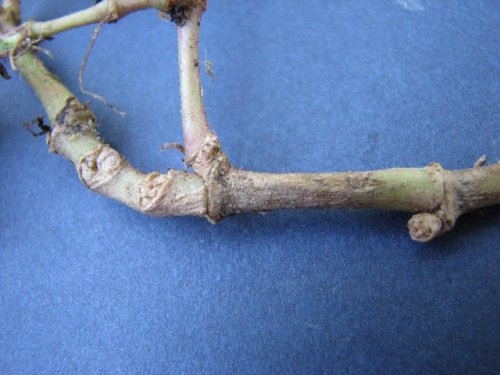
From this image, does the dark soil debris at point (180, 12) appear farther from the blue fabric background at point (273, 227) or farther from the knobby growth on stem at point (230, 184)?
the blue fabric background at point (273, 227)

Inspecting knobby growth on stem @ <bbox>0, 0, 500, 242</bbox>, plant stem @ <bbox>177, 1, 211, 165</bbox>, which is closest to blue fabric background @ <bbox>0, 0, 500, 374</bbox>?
knobby growth on stem @ <bbox>0, 0, 500, 242</bbox>

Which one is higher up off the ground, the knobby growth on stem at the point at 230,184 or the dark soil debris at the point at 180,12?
the dark soil debris at the point at 180,12

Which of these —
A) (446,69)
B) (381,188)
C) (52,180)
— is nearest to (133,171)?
(52,180)

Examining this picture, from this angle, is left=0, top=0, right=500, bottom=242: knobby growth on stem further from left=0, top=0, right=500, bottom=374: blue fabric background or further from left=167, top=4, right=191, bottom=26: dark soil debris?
left=0, top=0, right=500, bottom=374: blue fabric background

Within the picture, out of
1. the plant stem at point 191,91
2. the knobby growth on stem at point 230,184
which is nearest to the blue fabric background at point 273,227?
the knobby growth on stem at point 230,184

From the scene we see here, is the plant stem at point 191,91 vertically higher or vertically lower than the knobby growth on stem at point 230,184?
higher

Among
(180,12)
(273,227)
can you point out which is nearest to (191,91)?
(180,12)

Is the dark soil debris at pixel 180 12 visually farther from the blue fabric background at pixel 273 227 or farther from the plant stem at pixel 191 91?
the blue fabric background at pixel 273 227
